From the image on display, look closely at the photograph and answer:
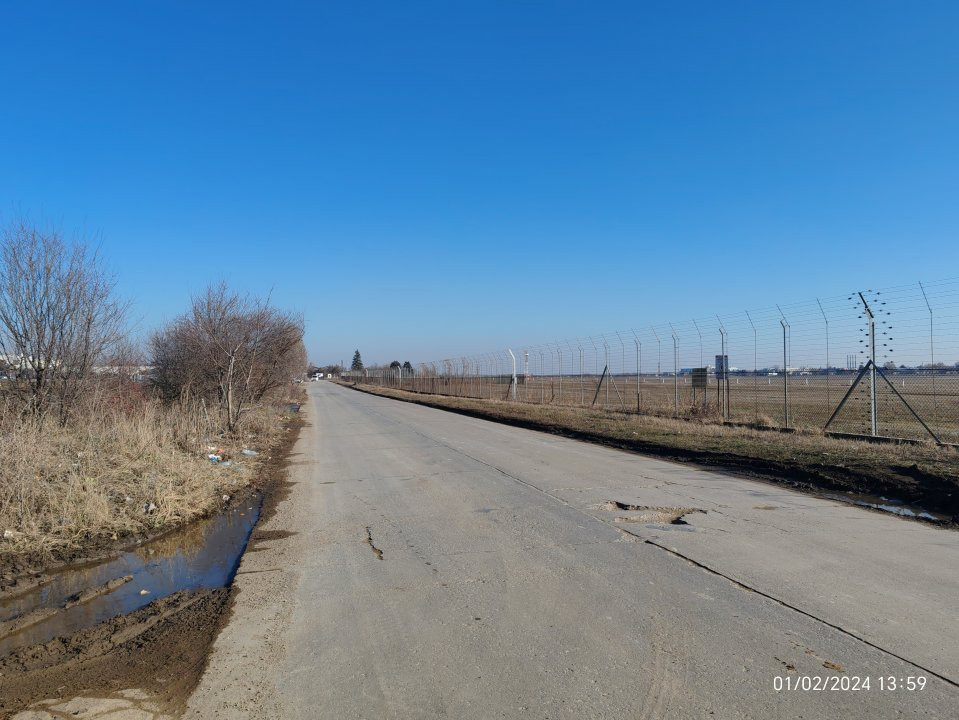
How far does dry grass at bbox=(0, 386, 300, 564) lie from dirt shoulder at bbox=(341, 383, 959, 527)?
9.11m

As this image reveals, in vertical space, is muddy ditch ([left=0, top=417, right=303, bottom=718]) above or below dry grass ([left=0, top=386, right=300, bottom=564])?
below

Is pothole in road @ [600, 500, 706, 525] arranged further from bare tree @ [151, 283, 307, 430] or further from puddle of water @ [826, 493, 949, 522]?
bare tree @ [151, 283, 307, 430]

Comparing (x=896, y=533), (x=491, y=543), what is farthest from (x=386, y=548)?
(x=896, y=533)

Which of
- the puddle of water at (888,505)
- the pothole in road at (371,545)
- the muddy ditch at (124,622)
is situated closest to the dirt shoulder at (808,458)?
the puddle of water at (888,505)

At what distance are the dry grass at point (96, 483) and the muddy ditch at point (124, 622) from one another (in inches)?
23.5

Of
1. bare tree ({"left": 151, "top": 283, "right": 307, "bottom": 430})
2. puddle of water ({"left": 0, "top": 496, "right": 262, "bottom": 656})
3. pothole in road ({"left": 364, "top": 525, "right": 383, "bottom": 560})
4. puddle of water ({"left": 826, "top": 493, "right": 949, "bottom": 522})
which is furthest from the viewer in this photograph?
bare tree ({"left": 151, "top": 283, "right": 307, "bottom": 430})

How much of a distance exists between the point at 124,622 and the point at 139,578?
142 cm

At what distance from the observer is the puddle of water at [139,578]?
5.11 m

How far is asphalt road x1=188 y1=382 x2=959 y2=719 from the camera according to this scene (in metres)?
3.55

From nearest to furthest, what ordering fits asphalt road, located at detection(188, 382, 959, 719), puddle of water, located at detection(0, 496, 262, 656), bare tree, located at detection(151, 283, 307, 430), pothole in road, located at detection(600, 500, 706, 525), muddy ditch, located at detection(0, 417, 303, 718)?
asphalt road, located at detection(188, 382, 959, 719)
muddy ditch, located at detection(0, 417, 303, 718)
puddle of water, located at detection(0, 496, 262, 656)
pothole in road, located at detection(600, 500, 706, 525)
bare tree, located at detection(151, 283, 307, 430)

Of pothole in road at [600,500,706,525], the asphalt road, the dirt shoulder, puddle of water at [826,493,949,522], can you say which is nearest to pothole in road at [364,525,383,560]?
the asphalt road

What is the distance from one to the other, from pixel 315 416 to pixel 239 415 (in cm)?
959

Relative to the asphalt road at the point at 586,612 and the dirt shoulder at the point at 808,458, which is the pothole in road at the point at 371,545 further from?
the dirt shoulder at the point at 808,458

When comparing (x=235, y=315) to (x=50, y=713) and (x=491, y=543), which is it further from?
(x=50, y=713)
